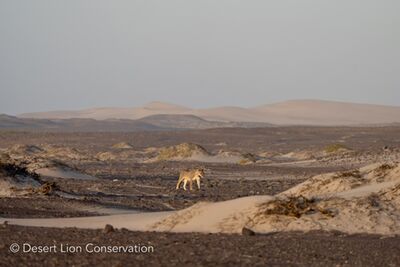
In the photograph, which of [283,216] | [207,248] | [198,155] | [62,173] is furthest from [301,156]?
[207,248]

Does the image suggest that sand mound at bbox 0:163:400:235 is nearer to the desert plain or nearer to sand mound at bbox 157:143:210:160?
the desert plain

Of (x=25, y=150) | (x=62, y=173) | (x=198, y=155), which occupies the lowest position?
(x=25, y=150)

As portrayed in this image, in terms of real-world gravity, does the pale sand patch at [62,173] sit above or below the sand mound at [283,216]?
below

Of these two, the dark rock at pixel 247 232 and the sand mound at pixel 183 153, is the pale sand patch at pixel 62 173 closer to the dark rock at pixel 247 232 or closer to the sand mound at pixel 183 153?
the sand mound at pixel 183 153

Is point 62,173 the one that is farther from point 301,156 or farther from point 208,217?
point 301,156

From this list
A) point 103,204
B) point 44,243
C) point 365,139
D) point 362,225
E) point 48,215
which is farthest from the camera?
point 365,139

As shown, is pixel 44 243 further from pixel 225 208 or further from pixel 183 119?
pixel 183 119

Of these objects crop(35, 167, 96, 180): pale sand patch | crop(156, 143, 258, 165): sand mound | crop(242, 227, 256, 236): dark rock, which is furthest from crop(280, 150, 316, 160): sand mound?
crop(242, 227, 256, 236): dark rock

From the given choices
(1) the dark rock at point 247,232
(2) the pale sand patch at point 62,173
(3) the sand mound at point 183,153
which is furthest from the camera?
(3) the sand mound at point 183,153

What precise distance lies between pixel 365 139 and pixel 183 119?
4164 inches

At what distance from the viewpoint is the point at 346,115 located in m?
197

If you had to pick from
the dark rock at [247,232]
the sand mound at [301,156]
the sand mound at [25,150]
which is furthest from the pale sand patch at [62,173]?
the sand mound at [25,150]

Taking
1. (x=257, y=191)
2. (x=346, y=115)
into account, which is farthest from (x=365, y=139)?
(x=346, y=115)

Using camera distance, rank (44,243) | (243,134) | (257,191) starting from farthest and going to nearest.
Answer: (243,134)
(257,191)
(44,243)
